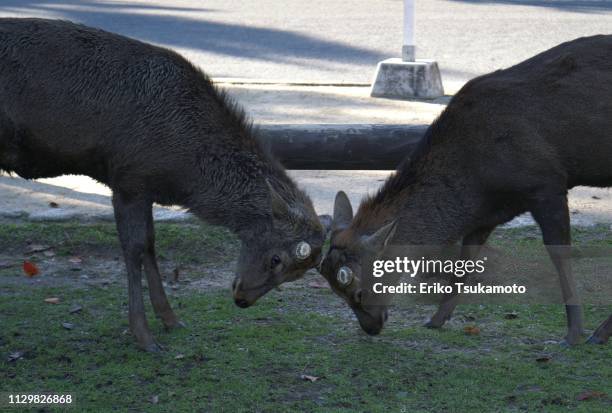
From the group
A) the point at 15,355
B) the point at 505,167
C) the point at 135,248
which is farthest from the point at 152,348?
the point at 505,167

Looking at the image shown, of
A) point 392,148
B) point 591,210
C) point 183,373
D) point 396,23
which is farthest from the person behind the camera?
point 396,23

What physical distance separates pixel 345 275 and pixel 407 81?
539 centimetres

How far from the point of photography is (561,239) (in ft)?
18.4

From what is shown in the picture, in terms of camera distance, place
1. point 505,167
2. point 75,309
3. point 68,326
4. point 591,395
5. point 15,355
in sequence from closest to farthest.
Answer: point 591,395 → point 15,355 → point 505,167 → point 68,326 → point 75,309

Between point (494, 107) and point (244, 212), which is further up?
point (494, 107)

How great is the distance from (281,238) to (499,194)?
1.27 metres

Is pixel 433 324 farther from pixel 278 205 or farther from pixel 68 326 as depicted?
pixel 68 326

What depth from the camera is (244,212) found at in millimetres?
5508

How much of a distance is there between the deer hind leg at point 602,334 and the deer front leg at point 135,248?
7.87 ft

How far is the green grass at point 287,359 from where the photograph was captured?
16.1 ft

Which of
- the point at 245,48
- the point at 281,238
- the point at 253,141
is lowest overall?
the point at 245,48

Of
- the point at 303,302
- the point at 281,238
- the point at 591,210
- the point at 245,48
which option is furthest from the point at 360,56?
the point at 281,238

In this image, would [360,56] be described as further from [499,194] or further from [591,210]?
[499,194]

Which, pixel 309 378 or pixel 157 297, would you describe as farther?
pixel 157 297
